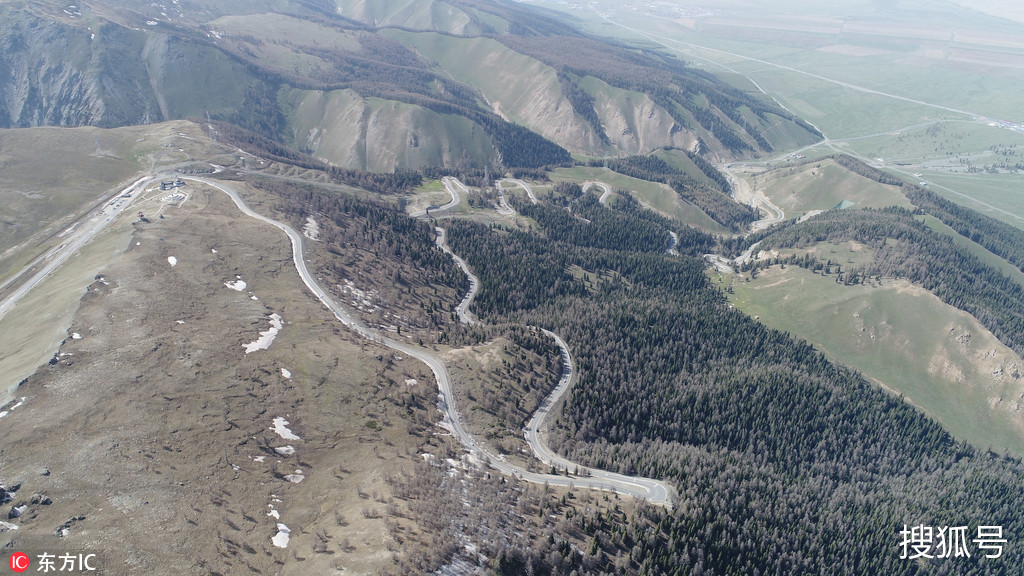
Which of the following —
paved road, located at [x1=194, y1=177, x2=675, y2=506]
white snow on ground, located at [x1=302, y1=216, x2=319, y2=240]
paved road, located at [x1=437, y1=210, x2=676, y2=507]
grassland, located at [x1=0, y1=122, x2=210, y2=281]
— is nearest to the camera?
paved road, located at [x1=437, y1=210, x2=676, y2=507]

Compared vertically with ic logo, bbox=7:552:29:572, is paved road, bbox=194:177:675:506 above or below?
below

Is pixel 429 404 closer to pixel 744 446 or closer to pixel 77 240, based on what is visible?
pixel 744 446

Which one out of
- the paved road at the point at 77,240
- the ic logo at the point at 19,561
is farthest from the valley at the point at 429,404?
the ic logo at the point at 19,561

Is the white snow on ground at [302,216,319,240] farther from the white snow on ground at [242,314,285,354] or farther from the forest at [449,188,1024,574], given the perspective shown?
the forest at [449,188,1024,574]

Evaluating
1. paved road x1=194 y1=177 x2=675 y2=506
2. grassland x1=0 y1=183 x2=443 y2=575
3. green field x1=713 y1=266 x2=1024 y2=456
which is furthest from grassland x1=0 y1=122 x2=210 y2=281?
green field x1=713 y1=266 x2=1024 y2=456

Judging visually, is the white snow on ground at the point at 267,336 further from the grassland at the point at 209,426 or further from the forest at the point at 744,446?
the forest at the point at 744,446

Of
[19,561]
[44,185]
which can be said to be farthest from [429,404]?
[44,185]

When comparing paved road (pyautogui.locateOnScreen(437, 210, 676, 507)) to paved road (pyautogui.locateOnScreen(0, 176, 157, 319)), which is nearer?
paved road (pyautogui.locateOnScreen(437, 210, 676, 507))
